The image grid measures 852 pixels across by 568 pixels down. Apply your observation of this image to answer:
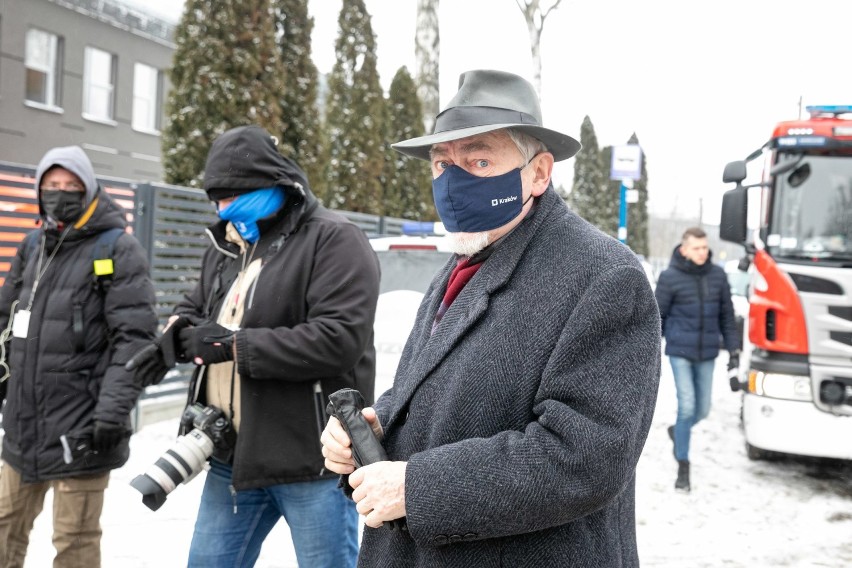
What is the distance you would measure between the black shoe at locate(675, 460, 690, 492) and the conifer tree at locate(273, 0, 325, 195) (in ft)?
22.0

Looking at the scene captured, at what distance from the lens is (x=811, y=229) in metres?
6.59

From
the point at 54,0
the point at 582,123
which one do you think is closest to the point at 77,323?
the point at 54,0

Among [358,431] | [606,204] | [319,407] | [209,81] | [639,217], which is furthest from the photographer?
[639,217]

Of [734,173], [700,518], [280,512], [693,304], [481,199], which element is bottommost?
[700,518]

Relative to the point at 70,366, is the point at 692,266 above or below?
above

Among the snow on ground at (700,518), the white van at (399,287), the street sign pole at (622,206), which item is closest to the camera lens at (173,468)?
the snow on ground at (700,518)

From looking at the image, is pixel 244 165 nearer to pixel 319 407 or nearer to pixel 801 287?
pixel 319 407

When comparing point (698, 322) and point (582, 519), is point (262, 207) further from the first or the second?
point (698, 322)

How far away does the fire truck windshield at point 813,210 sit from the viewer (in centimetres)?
651

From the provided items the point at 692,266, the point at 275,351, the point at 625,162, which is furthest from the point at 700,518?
the point at 625,162

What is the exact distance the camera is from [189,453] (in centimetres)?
276

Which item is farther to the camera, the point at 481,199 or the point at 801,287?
the point at 801,287

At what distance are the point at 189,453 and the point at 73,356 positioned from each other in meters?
0.92

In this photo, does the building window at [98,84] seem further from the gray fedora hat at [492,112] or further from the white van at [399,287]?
the gray fedora hat at [492,112]
